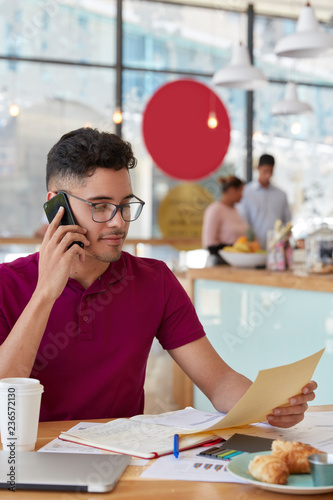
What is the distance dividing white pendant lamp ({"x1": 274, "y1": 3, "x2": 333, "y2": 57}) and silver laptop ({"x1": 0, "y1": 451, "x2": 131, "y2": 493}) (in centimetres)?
330

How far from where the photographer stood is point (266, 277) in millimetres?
3736

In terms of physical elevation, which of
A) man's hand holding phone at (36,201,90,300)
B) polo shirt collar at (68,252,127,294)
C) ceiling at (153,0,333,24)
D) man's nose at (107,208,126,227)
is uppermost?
ceiling at (153,0,333,24)

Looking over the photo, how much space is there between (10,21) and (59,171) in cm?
559

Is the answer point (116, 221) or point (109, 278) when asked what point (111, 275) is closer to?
point (109, 278)

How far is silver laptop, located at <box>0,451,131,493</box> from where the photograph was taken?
1.01m

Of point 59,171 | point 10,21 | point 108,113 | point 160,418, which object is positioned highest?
point 10,21

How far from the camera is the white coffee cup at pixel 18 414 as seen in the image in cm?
118

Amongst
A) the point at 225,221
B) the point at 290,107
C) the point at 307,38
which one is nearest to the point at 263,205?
the point at 290,107

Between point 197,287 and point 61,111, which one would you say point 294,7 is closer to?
point 61,111

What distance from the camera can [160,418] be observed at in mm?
1446

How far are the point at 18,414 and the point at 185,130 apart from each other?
5.51 m

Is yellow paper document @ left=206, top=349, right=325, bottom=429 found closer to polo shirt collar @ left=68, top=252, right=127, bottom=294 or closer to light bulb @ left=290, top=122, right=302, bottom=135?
polo shirt collar @ left=68, top=252, right=127, bottom=294

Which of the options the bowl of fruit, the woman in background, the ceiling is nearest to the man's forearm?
the bowl of fruit

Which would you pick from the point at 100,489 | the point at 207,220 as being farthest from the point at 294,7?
the point at 100,489
